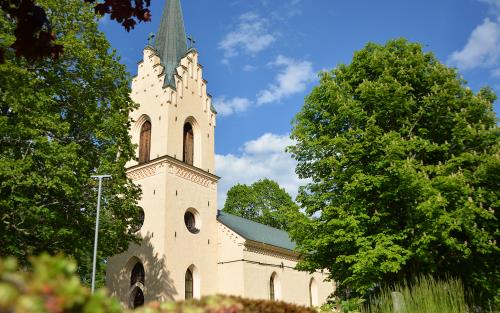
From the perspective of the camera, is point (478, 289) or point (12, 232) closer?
point (12, 232)

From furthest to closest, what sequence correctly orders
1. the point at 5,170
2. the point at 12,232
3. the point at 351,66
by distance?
the point at 351,66 → the point at 12,232 → the point at 5,170

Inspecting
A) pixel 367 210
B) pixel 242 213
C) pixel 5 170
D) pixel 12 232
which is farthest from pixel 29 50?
pixel 242 213

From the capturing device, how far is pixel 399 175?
13.3 meters

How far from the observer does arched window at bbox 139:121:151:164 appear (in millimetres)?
Result: 27578

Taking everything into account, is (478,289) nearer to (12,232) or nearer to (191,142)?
(12,232)

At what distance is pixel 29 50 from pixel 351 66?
15.1 m

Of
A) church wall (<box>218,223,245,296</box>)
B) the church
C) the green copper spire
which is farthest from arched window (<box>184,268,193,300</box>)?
A: the green copper spire

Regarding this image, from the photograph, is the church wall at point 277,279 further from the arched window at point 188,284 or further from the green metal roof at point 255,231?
the arched window at point 188,284

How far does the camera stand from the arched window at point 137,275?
81.3 feet

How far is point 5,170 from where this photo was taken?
484 inches

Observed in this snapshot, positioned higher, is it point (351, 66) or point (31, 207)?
Answer: point (351, 66)

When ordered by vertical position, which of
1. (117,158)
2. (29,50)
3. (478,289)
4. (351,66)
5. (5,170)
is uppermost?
(351,66)

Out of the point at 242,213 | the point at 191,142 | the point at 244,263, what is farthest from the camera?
the point at 242,213

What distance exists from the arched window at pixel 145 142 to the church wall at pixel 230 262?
6.86 m
